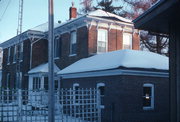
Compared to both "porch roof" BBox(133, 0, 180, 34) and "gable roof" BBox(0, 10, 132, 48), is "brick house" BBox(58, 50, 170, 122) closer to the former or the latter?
"gable roof" BBox(0, 10, 132, 48)

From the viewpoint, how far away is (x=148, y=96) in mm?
15547

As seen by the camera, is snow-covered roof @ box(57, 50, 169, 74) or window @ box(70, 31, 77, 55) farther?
window @ box(70, 31, 77, 55)

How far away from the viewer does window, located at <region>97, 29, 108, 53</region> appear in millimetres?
21922

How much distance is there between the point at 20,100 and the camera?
9.04 meters

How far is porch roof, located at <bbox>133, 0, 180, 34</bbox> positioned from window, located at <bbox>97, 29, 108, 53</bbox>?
1263 cm

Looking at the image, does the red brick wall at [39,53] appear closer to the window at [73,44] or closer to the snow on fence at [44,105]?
the window at [73,44]

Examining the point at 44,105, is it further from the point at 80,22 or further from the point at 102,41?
the point at 102,41

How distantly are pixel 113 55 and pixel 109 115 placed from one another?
4.06m

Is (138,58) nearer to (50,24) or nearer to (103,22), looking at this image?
(103,22)

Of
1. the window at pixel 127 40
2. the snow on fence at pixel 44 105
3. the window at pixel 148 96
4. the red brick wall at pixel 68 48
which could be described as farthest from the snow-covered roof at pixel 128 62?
the window at pixel 127 40

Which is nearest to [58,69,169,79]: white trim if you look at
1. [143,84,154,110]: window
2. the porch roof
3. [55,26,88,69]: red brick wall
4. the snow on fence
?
[143,84,154,110]: window

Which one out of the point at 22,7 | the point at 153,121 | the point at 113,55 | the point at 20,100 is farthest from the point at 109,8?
the point at 20,100

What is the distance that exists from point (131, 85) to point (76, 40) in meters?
9.08

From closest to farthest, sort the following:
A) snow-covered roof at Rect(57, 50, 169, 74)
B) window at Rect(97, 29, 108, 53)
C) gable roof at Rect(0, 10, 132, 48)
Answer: snow-covered roof at Rect(57, 50, 169, 74), gable roof at Rect(0, 10, 132, 48), window at Rect(97, 29, 108, 53)
